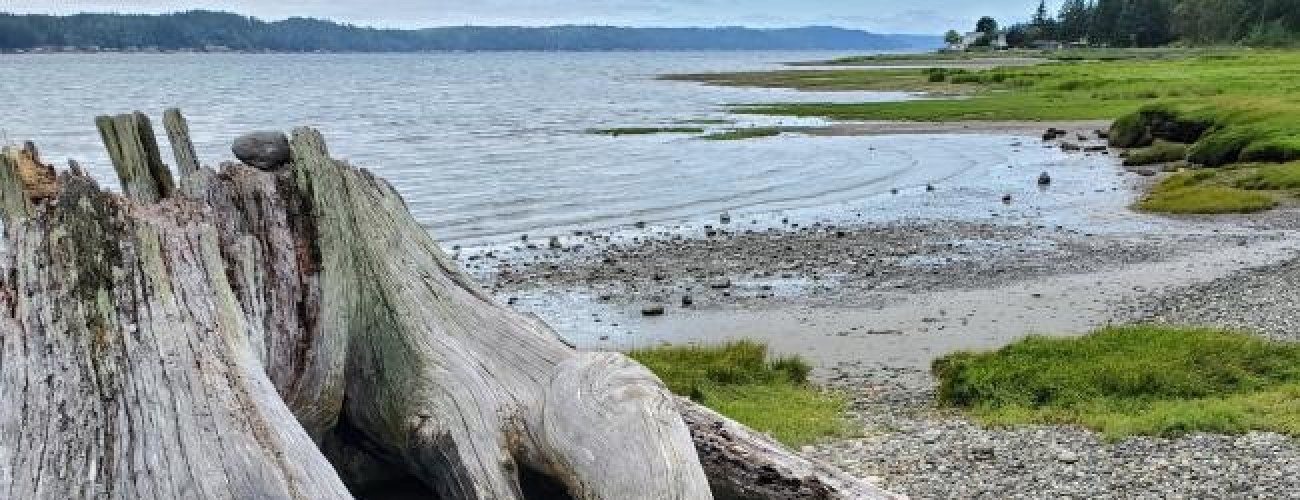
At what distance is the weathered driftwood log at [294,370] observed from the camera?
658 centimetres

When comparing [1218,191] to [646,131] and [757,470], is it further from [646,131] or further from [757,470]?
[646,131]

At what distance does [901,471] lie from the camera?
1244 centimetres

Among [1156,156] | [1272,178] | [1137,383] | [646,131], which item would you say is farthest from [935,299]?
[646,131]

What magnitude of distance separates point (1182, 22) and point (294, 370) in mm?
176324

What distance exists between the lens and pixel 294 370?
8453 millimetres

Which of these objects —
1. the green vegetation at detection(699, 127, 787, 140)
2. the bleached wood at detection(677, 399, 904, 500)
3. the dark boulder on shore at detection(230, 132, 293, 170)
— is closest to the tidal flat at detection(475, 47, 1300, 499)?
the bleached wood at detection(677, 399, 904, 500)

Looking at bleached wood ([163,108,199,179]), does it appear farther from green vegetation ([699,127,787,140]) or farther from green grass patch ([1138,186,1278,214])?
green vegetation ([699,127,787,140])

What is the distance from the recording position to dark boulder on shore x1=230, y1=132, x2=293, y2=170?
8906 millimetres

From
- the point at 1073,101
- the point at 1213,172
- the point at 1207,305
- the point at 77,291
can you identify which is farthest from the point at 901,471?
the point at 1073,101

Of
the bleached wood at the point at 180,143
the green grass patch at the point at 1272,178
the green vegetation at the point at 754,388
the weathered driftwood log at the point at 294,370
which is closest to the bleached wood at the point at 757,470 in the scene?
the weathered driftwood log at the point at 294,370

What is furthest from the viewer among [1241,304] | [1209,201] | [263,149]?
[1209,201]

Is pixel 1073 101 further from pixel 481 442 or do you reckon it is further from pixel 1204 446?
pixel 481 442

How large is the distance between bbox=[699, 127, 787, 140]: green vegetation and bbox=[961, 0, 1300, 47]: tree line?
8749 cm

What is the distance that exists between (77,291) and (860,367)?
1346 centimetres
